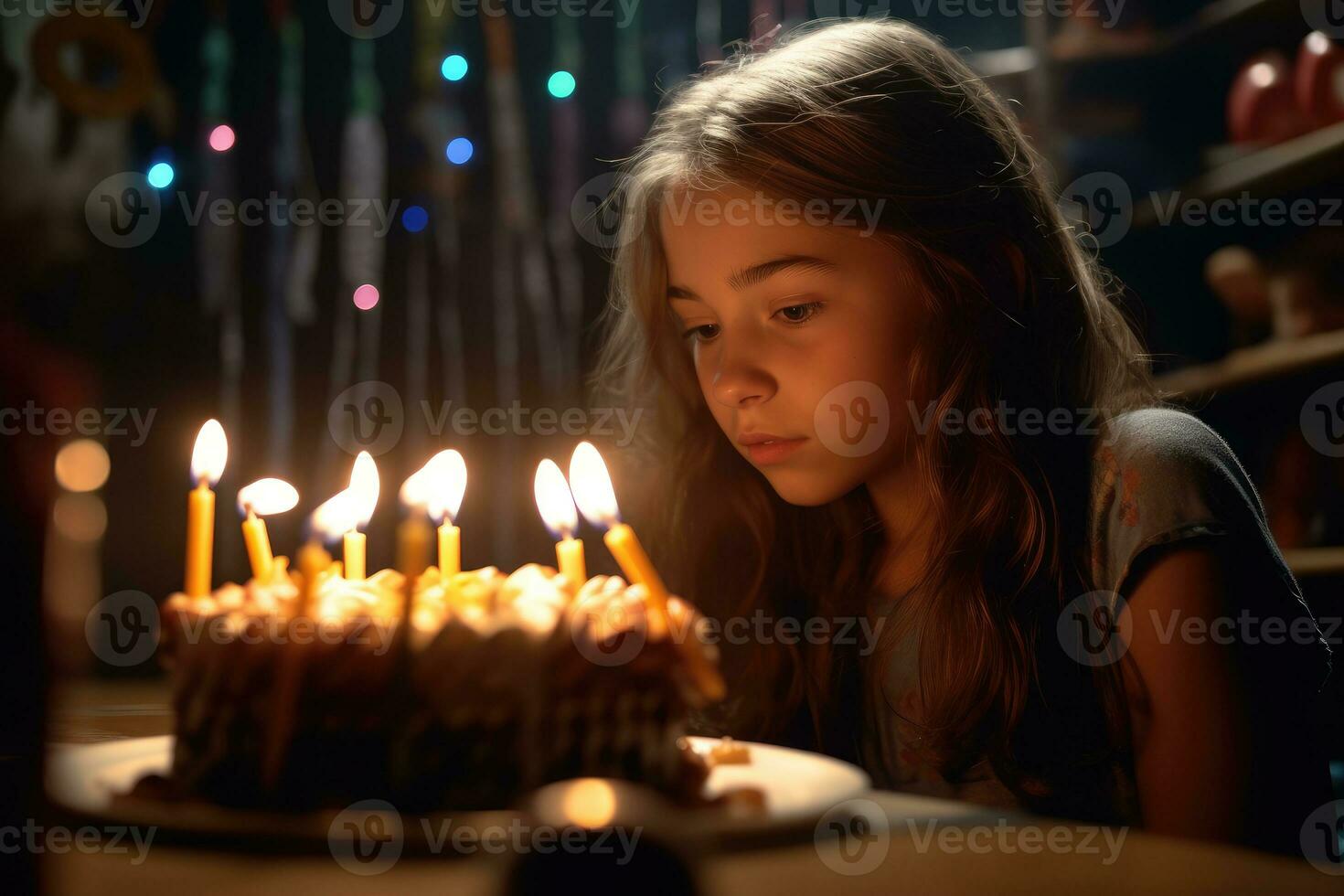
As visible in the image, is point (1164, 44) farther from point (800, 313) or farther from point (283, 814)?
point (283, 814)

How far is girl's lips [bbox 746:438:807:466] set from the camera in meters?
1.09

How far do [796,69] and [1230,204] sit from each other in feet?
6.00

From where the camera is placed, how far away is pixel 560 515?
30.2 inches

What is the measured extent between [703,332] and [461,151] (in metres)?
1.35

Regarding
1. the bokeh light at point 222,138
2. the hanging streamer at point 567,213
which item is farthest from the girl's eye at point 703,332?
the bokeh light at point 222,138

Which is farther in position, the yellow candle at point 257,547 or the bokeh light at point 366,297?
the bokeh light at point 366,297

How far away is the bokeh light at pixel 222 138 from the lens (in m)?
2.19

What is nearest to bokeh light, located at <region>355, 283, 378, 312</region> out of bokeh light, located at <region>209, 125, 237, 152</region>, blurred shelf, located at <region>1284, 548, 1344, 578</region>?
bokeh light, located at <region>209, 125, 237, 152</region>

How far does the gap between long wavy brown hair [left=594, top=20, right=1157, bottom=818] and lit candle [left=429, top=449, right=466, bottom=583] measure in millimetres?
545

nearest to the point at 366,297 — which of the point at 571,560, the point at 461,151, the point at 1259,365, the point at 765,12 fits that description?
the point at 461,151

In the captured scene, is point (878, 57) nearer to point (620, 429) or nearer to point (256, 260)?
point (620, 429)

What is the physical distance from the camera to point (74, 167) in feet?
3.23

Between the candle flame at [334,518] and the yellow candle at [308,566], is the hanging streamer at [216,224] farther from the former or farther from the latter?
the yellow candle at [308,566]

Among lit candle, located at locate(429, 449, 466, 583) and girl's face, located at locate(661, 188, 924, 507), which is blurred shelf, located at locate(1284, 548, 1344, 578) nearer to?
girl's face, located at locate(661, 188, 924, 507)
